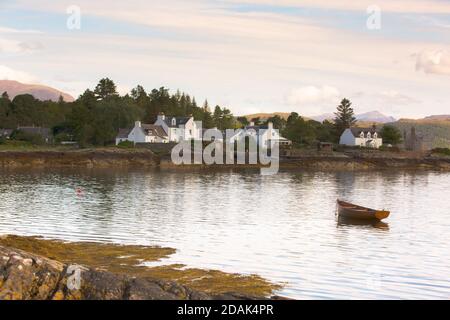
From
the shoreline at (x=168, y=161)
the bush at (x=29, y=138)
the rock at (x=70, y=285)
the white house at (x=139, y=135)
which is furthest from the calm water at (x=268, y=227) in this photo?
the white house at (x=139, y=135)

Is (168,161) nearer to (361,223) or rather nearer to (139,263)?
(361,223)

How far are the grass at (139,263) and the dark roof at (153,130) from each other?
123157 millimetres

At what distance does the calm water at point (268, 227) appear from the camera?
106 ft

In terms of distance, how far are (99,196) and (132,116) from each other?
4080 inches

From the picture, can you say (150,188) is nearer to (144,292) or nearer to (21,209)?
(21,209)

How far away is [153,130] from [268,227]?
117m

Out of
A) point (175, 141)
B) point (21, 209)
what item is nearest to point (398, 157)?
point (175, 141)

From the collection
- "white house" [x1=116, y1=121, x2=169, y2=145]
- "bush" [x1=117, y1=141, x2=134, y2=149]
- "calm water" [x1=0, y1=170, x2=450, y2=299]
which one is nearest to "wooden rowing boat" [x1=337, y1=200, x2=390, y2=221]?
"calm water" [x1=0, y1=170, x2=450, y2=299]

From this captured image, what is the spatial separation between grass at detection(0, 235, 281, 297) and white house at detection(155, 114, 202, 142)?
132 m

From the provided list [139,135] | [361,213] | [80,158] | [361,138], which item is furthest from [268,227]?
[361,138]

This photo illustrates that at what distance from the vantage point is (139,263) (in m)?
33.6

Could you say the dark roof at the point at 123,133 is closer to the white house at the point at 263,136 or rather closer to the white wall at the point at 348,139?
the white house at the point at 263,136

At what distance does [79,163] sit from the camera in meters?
131
